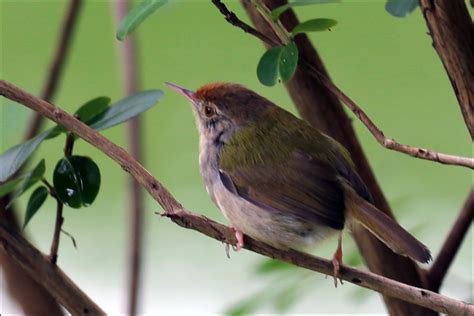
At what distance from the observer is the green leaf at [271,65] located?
2.01m

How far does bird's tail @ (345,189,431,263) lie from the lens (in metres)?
2.02

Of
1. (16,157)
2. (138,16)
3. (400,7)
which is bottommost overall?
(400,7)

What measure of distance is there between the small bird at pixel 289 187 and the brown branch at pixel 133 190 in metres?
0.18

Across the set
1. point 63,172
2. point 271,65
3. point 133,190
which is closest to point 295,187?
point 271,65

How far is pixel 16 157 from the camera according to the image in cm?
190

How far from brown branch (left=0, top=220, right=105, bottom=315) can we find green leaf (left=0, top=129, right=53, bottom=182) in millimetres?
147

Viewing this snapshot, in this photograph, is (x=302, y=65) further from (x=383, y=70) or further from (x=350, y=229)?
(x=383, y=70)

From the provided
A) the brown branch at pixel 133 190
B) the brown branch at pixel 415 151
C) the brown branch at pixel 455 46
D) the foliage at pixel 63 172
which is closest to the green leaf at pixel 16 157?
the foliage at pixel 63 172

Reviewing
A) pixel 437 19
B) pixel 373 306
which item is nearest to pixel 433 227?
pixel 373 306

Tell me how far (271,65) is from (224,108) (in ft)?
1.71

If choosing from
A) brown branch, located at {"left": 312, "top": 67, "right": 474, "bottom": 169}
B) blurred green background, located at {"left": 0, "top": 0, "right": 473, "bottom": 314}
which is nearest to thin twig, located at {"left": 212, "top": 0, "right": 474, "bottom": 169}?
brown branch, located at {"left": 312, "top": 67, "right": 474, "bottom": 169}

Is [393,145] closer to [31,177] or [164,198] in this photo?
[164,198]

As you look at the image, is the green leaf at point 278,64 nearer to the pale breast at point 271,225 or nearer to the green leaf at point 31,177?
the pale breast at point 271,225

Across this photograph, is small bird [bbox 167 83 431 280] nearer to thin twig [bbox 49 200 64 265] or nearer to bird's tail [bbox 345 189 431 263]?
bird's tail [bbox 345 189 431 263]
